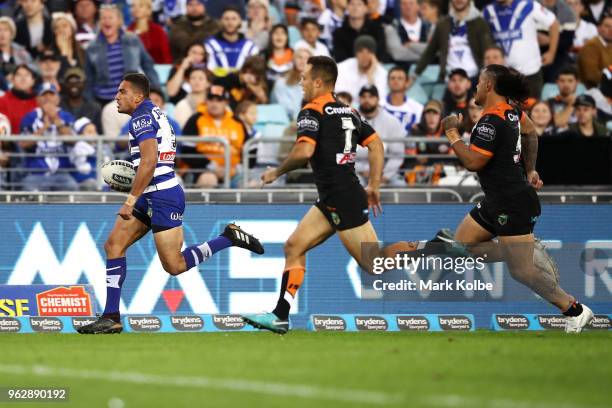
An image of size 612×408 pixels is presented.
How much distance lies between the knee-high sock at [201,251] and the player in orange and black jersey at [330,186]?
109 cm

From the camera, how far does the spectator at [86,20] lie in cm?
2156

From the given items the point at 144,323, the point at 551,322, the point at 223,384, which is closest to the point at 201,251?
the point at 144,323

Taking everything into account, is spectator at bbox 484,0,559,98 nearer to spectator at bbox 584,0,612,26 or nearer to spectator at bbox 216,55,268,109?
spectator at bbox 584,0,612,26

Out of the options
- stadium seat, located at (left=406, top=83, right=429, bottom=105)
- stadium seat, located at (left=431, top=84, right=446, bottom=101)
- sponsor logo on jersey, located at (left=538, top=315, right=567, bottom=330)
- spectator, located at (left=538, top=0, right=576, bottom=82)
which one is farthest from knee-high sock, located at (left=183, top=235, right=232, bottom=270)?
spectator, located at (left=538, top=0, right=576, bottom=82)

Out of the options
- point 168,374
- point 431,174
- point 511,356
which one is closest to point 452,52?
point 431,174

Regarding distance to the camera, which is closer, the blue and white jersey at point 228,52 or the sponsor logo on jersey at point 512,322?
the sponsor logo on jersey at point 512,322

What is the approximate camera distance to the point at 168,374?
9.52 m

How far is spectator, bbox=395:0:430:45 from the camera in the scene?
21812 millimetres

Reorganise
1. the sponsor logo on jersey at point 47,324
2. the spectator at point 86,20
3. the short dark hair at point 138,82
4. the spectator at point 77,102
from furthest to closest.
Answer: the spectator at point 86,20
the spectator at point 77,102
the sponsor logo on jersey at point 47,324
the short dark hair at point 138,82

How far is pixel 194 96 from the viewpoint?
19.9m

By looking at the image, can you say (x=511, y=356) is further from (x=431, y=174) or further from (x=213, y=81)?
(x=213, y=81)

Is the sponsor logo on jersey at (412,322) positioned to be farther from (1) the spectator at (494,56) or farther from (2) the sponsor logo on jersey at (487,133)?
(1) the spectator at (494,56)

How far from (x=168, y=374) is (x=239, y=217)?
650 centimetres

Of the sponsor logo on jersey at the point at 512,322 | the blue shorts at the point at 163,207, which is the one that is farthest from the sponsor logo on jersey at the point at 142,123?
the sponsor logo on jersey at the point at 512,322
